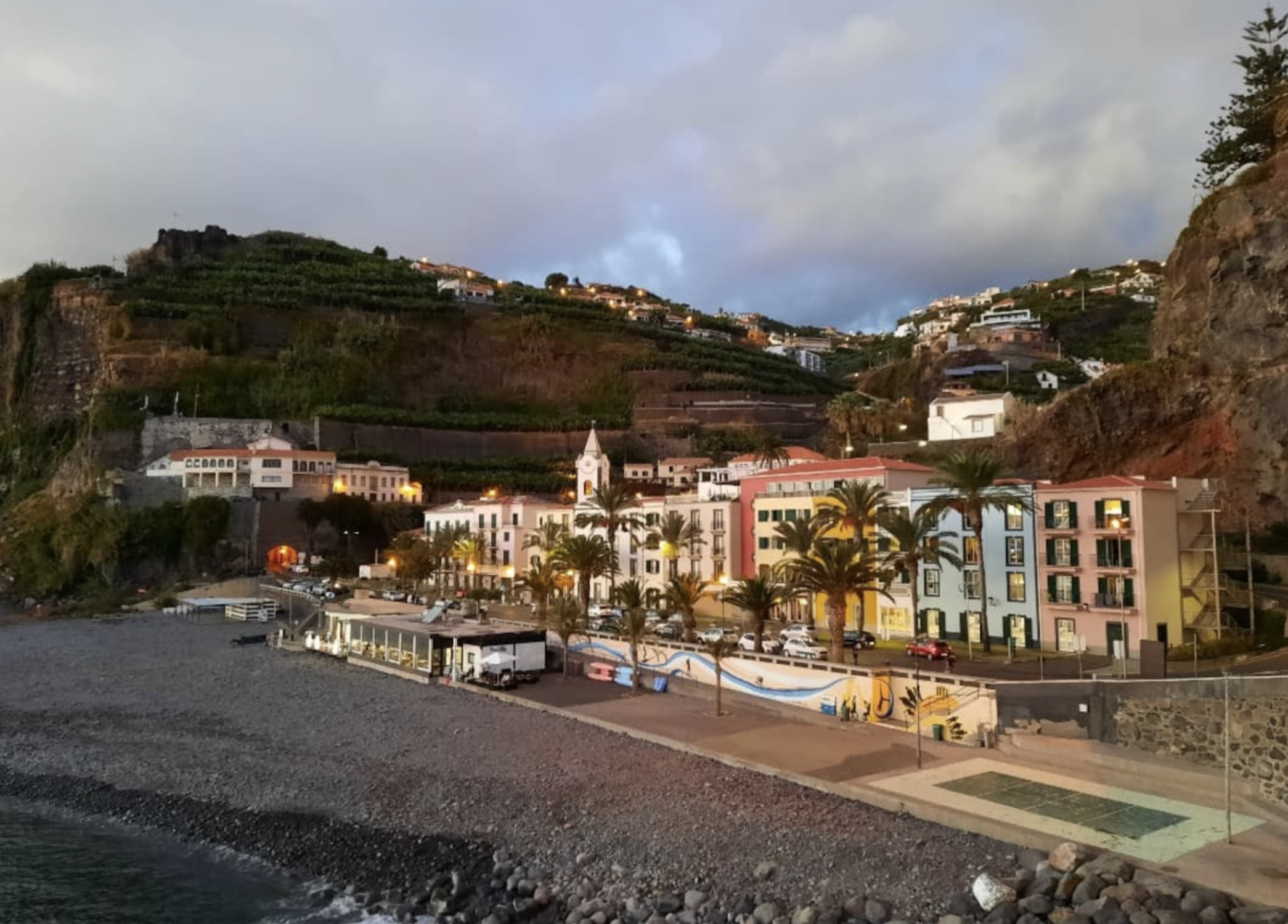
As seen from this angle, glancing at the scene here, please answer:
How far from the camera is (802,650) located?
1242 inches

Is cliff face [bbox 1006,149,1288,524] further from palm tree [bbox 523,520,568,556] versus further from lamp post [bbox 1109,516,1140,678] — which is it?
palm tree [bbox 523,520,568,556]

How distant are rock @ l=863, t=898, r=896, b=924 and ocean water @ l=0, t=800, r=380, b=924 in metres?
9.06

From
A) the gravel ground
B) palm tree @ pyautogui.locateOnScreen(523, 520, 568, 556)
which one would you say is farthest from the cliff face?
the gravel ground

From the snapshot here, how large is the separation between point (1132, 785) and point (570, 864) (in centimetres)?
1220

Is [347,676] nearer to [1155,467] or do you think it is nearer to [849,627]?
[849,627]

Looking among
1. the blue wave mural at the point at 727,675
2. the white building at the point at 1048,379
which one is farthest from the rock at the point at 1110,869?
the white building at the point at 1048,379

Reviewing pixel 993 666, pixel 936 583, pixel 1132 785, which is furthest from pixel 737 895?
pixel 936 583

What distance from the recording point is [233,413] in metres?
92.2

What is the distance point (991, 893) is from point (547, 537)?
44.4 metres

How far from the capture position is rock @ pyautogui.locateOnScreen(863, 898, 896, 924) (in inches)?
544

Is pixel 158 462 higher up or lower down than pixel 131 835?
higher up

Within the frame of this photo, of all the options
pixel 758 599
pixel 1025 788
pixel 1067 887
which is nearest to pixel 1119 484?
pixel 758 599

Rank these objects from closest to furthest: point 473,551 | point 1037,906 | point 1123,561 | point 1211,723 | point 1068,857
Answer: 1. point 1037,906
2. point 1068,857
3. point 1211,723
4. point 1123,561
5. point 473,551

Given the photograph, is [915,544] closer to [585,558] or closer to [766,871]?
[585,558]
